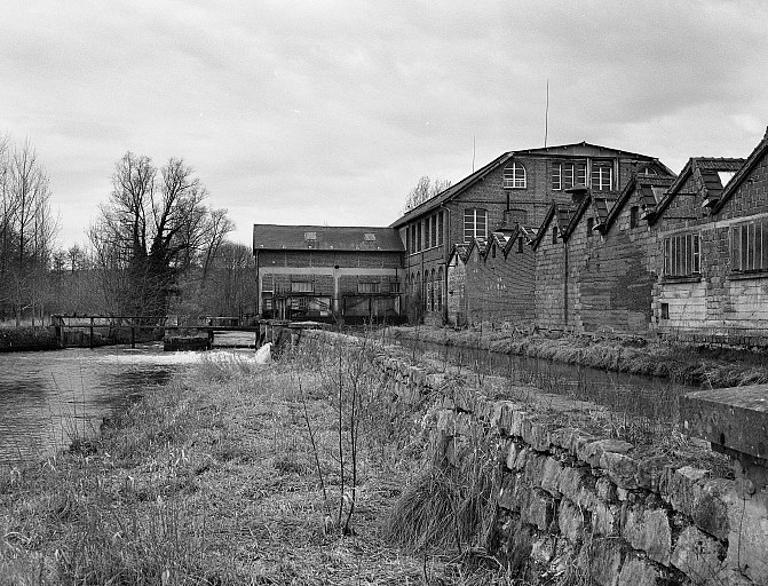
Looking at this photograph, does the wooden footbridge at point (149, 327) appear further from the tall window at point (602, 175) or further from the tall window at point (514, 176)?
the tall window at point (602, 175)

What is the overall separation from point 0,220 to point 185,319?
11.7 m

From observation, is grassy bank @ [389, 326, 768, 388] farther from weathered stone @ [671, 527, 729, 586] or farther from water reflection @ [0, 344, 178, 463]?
water reflection @ [0, 344, 178, 463]

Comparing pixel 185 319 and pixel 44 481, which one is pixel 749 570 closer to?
pixel 44 481

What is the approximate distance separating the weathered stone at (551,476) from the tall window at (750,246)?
9706 mm

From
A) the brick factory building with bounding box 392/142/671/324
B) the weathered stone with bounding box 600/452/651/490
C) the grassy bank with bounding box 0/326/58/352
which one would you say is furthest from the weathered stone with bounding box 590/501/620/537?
the brick factory building with bounding box 392/142/671/324

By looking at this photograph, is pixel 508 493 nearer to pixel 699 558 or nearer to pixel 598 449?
pixel 598 449

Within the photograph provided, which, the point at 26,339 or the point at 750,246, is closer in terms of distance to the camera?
the point at 750,246

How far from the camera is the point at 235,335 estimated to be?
4962 centimetres

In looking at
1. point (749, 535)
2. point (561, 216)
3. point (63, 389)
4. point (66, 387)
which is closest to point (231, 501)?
point (749, 535)

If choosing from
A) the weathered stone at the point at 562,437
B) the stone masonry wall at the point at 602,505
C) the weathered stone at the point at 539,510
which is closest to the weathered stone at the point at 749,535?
the stone masonry wall at the point at 602,505

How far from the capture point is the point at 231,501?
591cm

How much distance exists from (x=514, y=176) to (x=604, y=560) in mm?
38438

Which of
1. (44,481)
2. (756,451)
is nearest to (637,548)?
(756,451)

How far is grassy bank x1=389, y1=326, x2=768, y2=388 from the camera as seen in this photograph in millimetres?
10188
